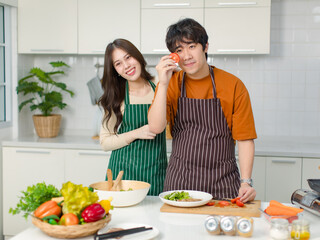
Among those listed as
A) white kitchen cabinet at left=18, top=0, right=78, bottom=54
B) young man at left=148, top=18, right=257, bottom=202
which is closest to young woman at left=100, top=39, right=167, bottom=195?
young man at left=148, top=18, right=257, bottom=202

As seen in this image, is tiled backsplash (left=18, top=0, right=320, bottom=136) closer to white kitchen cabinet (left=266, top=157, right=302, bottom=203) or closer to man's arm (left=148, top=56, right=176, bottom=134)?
white kitchen cabinet (left=266, top=157, right=302, bottom=203)

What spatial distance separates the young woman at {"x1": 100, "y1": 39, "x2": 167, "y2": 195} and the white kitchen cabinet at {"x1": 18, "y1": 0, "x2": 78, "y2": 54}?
1.61 meters

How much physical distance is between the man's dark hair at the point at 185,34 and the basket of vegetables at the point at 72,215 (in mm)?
867

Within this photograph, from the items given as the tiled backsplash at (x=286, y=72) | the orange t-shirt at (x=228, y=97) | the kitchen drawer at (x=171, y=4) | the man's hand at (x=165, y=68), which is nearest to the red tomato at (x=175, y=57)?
the man's hand at (x=165, y=68)

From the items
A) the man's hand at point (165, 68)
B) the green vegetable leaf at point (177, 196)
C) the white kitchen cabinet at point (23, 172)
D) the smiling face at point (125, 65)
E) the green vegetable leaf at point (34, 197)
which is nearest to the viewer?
the green vegetable leaf at point (34, 197)

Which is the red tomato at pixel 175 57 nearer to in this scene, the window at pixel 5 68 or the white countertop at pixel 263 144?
the white countertop at pixel 263 144

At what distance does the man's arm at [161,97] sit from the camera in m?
1.96

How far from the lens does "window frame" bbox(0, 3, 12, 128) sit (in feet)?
12.8

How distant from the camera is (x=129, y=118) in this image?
2396 mm

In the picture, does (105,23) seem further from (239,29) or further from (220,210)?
(220,210)

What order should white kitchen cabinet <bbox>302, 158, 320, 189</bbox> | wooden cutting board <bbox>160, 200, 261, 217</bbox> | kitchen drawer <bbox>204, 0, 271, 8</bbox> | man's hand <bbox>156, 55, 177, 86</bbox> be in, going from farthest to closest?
kitchen drawer <bbox>204, 0, 271, 8</bbox> → white kitchen cabinet <bbox>302, 158, 320, 189</bbox> → man's hand <bbox>156, 55, 177, 86</bbox> → wooden cutting board <bbox>160, 200, 261, 217</bbox>

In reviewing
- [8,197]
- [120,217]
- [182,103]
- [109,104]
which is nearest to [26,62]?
[8,197]

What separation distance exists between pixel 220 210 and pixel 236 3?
2312 mm

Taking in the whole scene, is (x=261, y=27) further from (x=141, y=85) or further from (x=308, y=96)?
(x=141, y=85)
